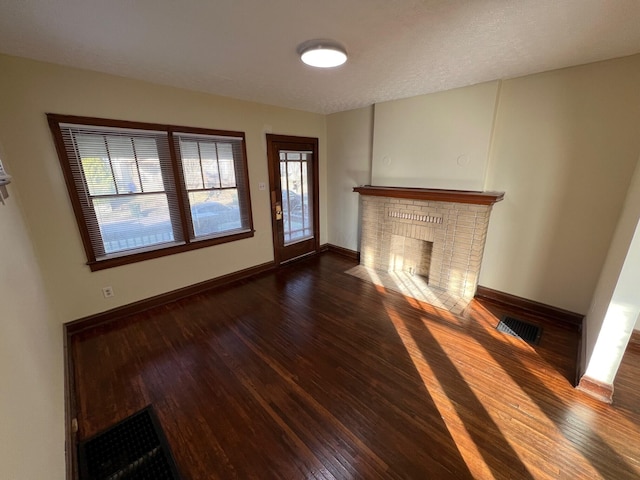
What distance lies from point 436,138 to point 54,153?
12.7 ft

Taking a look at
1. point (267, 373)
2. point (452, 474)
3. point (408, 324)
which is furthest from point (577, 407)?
point (267, 373)

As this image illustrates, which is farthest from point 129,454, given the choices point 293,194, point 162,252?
point 293,194

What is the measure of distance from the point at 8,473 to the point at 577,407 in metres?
2.85

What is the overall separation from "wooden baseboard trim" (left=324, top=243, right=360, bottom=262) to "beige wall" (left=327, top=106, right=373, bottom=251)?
2.9 inches

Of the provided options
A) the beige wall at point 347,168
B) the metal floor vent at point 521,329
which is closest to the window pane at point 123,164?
the beige wall at point 347,168

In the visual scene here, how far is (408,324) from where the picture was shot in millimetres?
2639

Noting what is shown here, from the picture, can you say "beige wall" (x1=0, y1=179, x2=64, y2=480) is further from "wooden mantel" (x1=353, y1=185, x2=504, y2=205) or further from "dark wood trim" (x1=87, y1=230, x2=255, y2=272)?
"wooden mantel" (x1=353, y1=185, x2=504, y2=205)

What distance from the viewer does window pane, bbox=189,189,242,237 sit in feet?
10.5

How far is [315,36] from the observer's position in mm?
1701

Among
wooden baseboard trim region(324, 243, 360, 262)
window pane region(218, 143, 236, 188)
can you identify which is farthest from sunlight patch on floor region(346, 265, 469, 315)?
window pane region(218, 143, 236, 188)

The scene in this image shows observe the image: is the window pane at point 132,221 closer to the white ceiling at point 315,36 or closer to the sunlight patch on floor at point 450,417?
the white ceiling at point 315,36

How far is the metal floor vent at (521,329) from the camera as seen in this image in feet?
7.91

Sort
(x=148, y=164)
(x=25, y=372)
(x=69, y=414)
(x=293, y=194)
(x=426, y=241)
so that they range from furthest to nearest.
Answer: (x=293, y=194) < (x=426, y=241) < (x=148, y=164) < (x=69, y=414) < (x=25, y=372)

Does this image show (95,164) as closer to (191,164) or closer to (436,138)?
(191,164)
